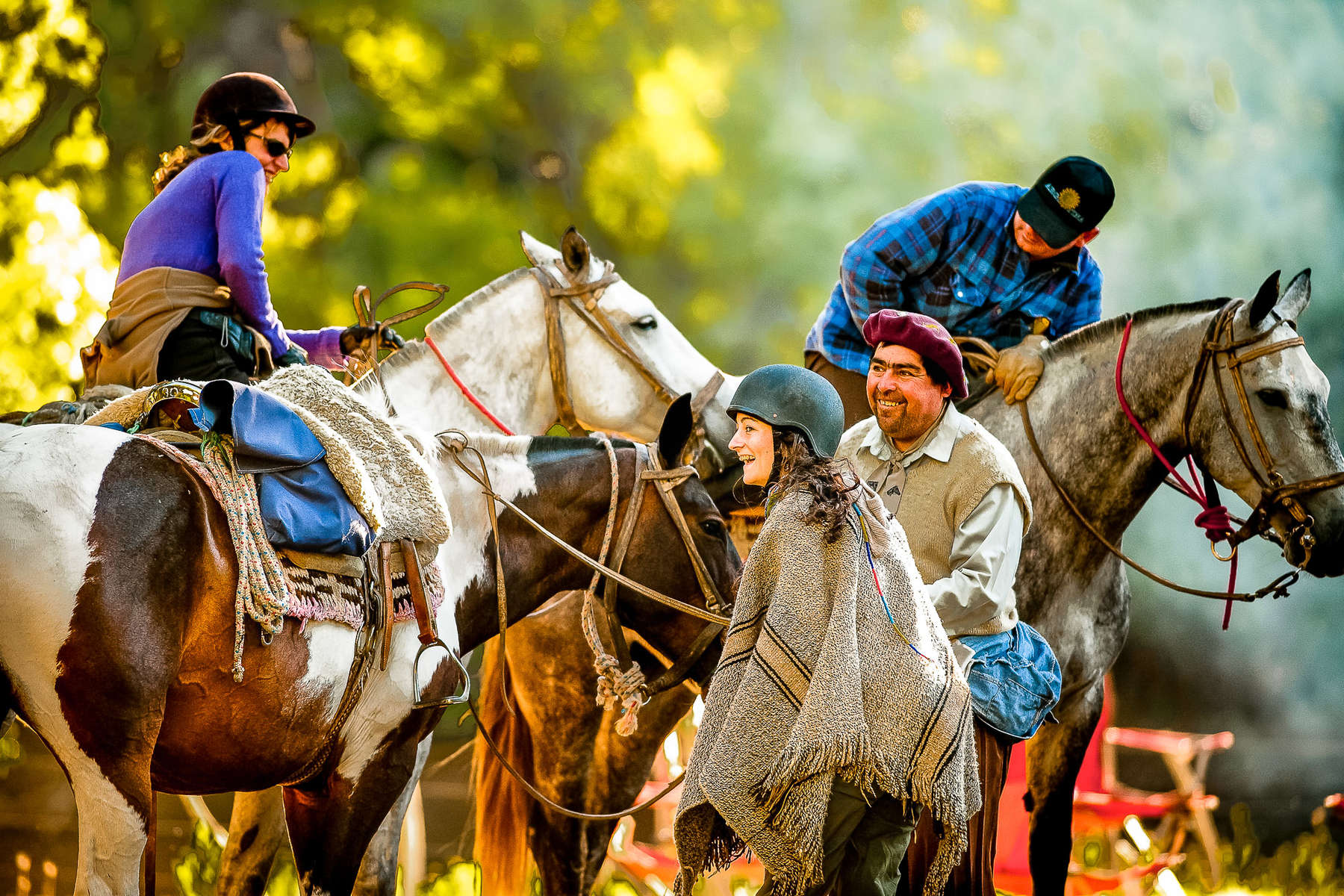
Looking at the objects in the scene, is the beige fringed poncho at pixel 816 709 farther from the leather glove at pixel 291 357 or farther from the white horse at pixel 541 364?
the white horse at pixel 541 364

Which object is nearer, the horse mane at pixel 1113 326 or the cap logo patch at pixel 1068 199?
the horse mane at pixel 1113 326

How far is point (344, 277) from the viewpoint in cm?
662

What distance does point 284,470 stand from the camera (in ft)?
8.79

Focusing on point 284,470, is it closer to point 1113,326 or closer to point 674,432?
point 674,432

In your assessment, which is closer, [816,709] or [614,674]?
[816,709]

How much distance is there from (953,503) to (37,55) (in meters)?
5.41

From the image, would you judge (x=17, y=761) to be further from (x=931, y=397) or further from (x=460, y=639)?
(x=931, y=397)

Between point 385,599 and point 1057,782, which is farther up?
point 385,599

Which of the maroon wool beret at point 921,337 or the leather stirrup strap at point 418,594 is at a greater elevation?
the maroon wool beret at point 921,337

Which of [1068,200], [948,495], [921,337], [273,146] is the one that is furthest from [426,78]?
[948,495]

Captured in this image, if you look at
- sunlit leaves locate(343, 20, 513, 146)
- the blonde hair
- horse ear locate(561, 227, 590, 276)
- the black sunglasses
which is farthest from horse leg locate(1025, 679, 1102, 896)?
sunlit leaves locate(343, 20, 513, 146)

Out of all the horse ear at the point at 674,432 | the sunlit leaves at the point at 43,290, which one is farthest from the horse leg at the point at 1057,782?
the sunlit leaves at the point at 43,290

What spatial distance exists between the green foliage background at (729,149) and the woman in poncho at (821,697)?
4697mm

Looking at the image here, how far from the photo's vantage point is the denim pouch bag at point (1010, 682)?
2861mm
